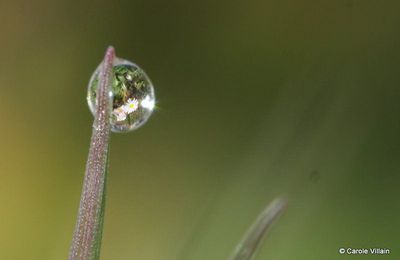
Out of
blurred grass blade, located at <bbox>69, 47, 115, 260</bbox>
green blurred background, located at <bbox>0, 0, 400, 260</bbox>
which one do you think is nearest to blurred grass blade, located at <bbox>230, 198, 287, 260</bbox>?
blurred grass blade, located at <bbox>69, 47, 115, 260</bbox>

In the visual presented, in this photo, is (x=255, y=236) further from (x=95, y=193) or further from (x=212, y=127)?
(x=212, y=127)

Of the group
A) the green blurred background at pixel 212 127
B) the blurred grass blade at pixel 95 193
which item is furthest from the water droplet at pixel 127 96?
the green blurred background at pixel 212 127

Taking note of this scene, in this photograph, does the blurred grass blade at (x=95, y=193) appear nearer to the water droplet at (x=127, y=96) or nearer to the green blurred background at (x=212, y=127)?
the water droplet at (x=127, y=96)

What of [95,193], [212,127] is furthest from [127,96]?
[212,127]

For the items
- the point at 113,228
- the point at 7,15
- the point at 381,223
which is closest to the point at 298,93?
the point at 381,223

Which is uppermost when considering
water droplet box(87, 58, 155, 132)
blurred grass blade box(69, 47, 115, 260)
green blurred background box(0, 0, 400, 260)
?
green blurred background box(0, 0, 400, 260)

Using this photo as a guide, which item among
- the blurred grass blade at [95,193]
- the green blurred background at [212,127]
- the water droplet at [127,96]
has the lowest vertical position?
the blurred grass blade at [95,193]

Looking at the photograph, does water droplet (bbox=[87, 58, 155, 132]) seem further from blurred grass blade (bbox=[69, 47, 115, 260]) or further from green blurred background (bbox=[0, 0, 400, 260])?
green blurred background (bbox=[0, 0, 400, 260])
